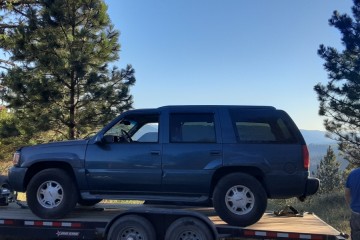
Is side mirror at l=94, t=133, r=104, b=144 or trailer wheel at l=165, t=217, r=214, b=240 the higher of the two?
side mirror at l=94, t=133, r=104, b=144

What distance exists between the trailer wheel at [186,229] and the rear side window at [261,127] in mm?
1292

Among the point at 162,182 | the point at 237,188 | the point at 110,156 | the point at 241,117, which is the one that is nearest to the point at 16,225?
the point at 110,156

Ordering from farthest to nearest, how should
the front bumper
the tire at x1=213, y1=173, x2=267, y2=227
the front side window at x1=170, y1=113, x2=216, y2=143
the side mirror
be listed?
the front bumper → the side mirror → the front side window at x1=170, y1=113, x2=216, y2=143 → the tire at x1=213, y1=173, x2=267, y2=227

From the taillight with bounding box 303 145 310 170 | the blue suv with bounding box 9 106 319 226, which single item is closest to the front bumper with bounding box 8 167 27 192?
the blue suv with bounding box 9 106 319 226

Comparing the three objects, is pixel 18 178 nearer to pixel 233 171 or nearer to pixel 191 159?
pixel 191 159

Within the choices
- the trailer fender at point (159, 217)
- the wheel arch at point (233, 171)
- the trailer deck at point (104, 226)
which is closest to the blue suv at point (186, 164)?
the wheel arch at point (233, 171)

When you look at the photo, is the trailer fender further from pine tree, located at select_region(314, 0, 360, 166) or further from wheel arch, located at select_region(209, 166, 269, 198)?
pine tree, located at select_region(314, 0, 360, 166)

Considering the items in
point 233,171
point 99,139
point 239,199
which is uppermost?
point 99,139

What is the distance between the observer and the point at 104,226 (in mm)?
5707

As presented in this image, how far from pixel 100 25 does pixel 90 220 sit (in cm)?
1248

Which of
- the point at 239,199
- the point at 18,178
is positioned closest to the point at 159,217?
the point at 239,199

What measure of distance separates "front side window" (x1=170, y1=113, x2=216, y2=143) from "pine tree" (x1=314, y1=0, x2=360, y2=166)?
29.2ft

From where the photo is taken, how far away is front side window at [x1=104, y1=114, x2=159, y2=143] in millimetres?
6133

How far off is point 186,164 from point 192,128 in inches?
21.7
